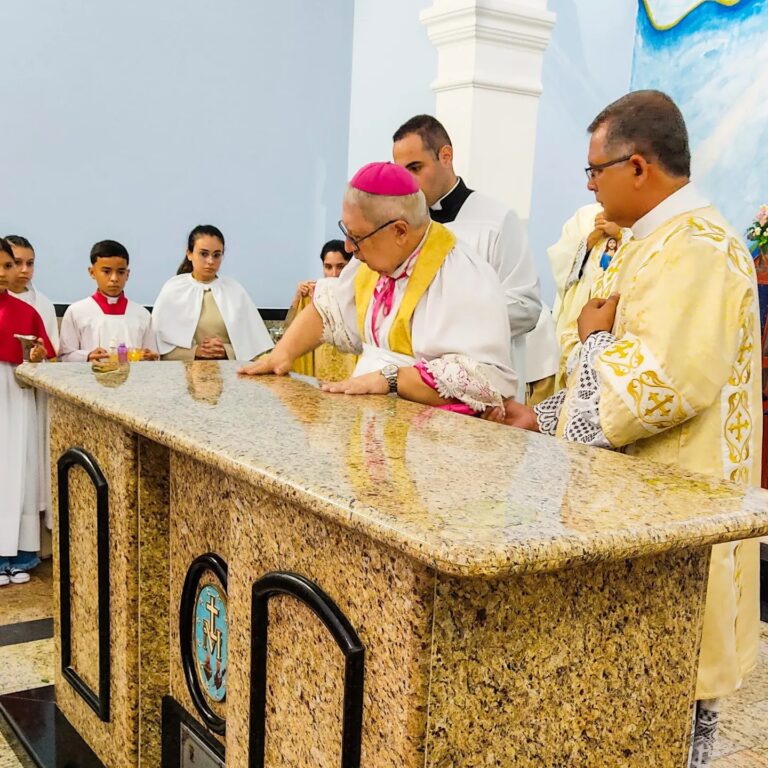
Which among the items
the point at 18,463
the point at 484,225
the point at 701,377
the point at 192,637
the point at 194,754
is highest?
the point at 484,225

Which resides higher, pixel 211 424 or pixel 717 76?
pixel 717 76

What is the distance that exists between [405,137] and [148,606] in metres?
1.89

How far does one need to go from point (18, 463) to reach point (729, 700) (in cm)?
325

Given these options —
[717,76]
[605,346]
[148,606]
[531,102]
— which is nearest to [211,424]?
[148,606]

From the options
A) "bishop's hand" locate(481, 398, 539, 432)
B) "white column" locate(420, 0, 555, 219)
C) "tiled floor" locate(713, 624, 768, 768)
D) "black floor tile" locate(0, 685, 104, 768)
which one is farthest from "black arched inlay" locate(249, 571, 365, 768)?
"white column" locate(420, 0, 555, 219)

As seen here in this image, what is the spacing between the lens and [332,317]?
2.65 metres

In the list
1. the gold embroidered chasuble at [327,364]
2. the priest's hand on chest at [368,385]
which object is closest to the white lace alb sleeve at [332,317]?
the priest's hand on chest at [368,385]

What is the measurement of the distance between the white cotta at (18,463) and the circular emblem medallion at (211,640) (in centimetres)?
247

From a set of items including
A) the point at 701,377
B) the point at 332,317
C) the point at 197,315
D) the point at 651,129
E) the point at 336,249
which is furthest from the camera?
the point at 336,249

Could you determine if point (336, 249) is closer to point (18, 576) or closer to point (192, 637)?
point (18, 576)

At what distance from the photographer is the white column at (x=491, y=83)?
16.2 feet

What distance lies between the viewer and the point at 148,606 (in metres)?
2.32

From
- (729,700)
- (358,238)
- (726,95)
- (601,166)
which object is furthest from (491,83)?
(729,700)

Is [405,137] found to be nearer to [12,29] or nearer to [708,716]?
[708,716]
